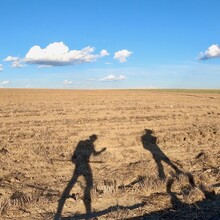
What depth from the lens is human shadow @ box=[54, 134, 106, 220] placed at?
23.2 feet

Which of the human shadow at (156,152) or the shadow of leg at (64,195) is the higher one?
the human shadow at (156,152)

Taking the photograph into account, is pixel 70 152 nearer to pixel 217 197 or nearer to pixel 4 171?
pixel 4 171

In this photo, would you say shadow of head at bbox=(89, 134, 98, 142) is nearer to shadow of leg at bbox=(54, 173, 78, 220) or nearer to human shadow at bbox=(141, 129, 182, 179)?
human shadow at bbox=(141, 129, 182, 179)

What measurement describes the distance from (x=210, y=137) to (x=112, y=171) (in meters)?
5.51

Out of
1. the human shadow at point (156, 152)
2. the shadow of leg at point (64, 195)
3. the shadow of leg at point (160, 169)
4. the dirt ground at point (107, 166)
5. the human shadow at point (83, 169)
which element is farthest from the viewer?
the human shadow at point (156, 152)

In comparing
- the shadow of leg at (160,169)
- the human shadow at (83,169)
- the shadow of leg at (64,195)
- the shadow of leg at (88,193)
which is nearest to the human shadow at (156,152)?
the shadow of leg at (160,169)

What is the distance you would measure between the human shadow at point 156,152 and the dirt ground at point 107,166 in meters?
0.03

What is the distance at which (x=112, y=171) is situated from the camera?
9406mm

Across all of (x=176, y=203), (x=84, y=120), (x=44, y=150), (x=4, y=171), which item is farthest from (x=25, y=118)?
(x=176, y=203)

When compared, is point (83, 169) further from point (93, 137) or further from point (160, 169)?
point (93, 137)

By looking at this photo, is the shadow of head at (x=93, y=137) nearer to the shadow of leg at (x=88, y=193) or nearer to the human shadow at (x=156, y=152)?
the human shadow at (x=156, y=152)

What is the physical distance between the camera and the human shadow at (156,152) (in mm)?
9696

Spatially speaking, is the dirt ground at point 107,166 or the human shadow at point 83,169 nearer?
the dirt ground at point 107,166

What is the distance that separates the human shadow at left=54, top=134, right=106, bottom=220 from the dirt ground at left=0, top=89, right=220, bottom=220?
0.02 meters
